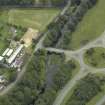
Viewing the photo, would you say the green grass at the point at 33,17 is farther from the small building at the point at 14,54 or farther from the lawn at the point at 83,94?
the lawn at the point at 83,94

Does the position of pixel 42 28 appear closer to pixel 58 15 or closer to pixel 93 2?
pixel 58 15

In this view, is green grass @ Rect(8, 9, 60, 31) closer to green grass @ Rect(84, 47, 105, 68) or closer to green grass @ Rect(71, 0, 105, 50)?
green grass @ Rect(71, 0, 105, 50)

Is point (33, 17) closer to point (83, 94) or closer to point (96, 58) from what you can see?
point (96, 58)

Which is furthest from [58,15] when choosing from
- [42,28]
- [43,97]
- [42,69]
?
[43,97]

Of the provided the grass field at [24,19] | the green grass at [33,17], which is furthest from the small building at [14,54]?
the green grass at [33,17]

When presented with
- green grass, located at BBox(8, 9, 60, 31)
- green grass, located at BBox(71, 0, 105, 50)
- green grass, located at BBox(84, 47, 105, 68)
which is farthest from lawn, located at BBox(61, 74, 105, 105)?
green grass, located at BBox(8, 9, 60, 31)
